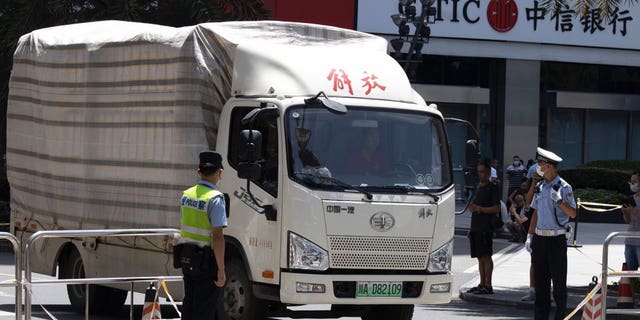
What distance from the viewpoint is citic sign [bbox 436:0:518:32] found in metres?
39.7

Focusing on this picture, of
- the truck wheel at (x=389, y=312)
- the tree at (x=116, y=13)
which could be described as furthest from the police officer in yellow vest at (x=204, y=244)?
the tree at (x=116, y=13)

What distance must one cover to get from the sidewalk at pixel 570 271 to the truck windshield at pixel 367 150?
174 inches

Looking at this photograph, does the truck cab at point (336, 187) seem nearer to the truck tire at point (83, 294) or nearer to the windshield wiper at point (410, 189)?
the windshield wiper at point (410, 189)

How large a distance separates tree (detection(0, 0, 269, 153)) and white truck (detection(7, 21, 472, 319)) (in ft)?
40.0

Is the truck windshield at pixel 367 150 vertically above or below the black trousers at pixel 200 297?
above

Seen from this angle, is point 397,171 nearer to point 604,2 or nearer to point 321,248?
point 321,248

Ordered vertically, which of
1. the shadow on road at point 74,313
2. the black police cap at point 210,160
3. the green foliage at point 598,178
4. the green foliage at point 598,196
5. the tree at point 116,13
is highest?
the tree at point 116,13

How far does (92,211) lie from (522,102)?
2921 centimetres

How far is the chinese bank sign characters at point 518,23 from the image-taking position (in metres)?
38.7

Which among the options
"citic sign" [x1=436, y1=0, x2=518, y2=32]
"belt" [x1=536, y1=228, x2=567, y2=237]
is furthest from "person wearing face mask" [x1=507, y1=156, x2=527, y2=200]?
"belt" [x1=536, y1=228, x2=567, y2=237]

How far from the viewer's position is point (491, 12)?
4025 centimetres

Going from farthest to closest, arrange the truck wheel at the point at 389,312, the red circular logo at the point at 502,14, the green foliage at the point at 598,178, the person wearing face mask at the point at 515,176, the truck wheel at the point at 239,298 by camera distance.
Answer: the red circular logo at the point at 502,14, the green foliage at the point at 598,178, the person wearing face mask at the point at 515,176, the truck wheel at the point at 389,312, the truck wheel at the point at 239,298

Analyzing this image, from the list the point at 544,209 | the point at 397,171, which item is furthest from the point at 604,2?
Result: the point at 397,171

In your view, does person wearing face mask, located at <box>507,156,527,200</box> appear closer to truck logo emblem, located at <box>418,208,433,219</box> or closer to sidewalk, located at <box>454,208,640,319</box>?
sidewalk, located at <box>454,208,640,319</box>
